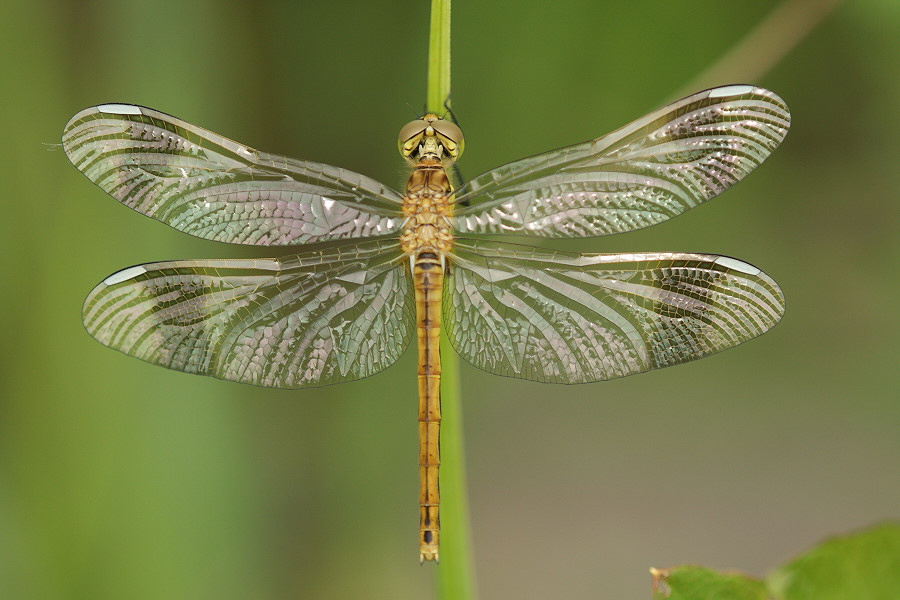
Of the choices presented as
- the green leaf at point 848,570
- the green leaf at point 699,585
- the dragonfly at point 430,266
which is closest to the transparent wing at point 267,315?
the dragonfly at point 430,266

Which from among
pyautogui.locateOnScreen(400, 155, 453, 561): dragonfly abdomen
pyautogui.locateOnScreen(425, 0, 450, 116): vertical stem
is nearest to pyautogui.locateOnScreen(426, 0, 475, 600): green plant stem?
pyautogui.locateOnScreen(425, 0, 450, 116): vertical stem

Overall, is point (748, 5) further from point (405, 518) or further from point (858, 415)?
point (405, 518)

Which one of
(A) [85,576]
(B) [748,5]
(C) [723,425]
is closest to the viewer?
(A) [85,576]

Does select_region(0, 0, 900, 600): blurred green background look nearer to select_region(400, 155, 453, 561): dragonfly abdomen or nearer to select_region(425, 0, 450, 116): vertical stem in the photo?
select_region(400, 155, 453, 561): dragonfly abdomen

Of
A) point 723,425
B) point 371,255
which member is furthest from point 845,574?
point 723,425

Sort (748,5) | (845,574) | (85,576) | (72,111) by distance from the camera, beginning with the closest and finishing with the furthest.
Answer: (845,574), (85,576), (72,111), (748,5)

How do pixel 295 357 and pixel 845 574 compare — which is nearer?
pixel 845 574

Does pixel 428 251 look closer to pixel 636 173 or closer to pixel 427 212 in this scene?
pixel 427 212

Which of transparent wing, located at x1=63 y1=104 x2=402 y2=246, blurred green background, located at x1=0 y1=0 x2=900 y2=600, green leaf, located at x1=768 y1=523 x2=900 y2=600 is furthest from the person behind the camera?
blurred green background, located at x1=0 y1=0 x2=900 y2=600
